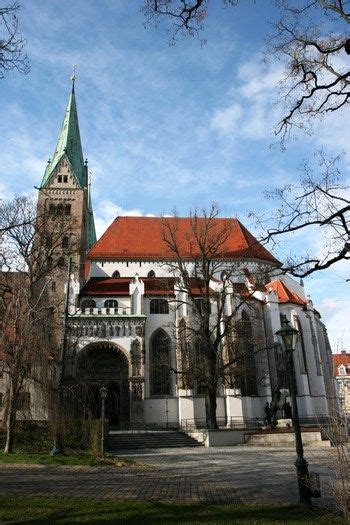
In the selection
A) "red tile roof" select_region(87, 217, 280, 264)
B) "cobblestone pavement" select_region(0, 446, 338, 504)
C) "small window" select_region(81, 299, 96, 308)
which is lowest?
"cobblestone pavement" select_region(0, 446, 338, 504)

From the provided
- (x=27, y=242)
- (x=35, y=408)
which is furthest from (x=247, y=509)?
(x=27, y=242)

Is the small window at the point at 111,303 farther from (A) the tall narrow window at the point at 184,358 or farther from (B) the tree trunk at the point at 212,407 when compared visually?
(B) the tree trunk at the point at 212,407

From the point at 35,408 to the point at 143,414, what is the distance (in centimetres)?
1416

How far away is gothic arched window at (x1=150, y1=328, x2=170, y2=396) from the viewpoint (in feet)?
105

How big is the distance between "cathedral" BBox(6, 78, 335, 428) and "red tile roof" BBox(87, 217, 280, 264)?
0.10 meters

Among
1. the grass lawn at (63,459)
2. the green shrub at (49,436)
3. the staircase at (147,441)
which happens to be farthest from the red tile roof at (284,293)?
the grass lawn at (63,459)

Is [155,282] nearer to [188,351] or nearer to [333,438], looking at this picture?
[188,351]

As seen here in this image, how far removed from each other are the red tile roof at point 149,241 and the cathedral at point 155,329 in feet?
0.34

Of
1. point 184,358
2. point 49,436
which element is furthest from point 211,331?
point 49,436

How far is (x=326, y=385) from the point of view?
3522 centimetres

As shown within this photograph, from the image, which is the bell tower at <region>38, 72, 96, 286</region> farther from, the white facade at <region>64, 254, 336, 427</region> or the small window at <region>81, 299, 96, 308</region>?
the white facade at <region>64, 254, 336, 427</region>

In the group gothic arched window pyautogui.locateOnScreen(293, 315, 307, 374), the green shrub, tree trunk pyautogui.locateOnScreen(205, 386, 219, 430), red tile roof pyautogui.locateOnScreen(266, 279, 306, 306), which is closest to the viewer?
the green shrub

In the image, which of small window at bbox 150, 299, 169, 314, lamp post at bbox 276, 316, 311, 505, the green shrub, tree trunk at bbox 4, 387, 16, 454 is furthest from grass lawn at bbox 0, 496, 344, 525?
small window at bbox 150, 299, 169, 314

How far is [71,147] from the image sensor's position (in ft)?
145
